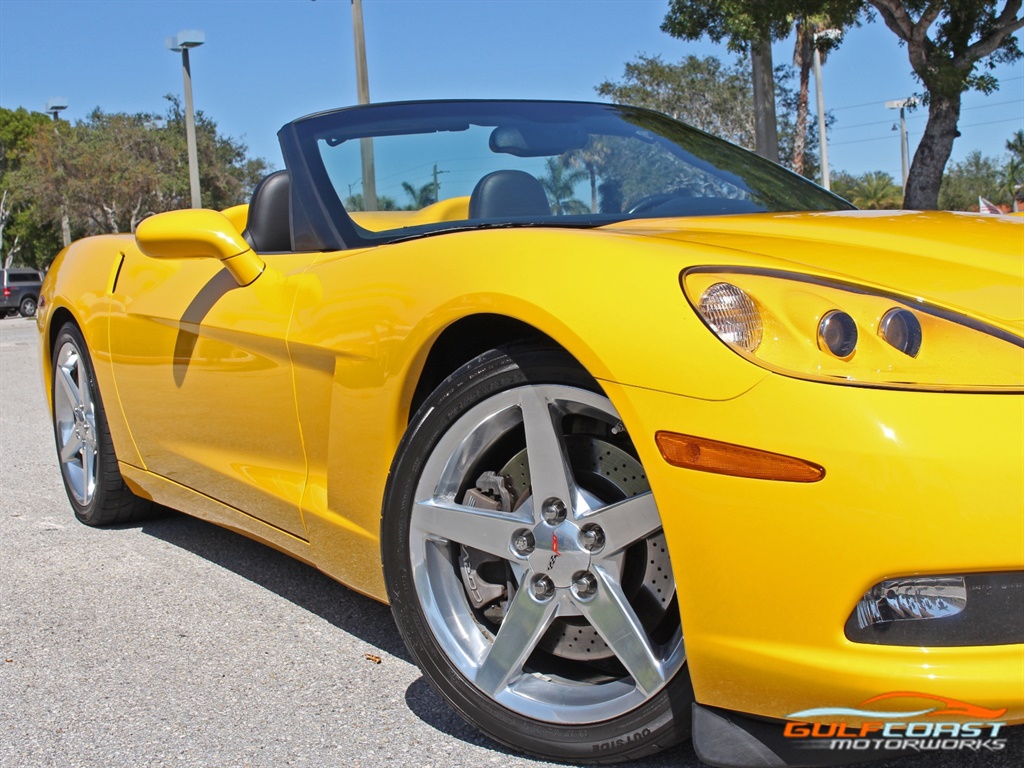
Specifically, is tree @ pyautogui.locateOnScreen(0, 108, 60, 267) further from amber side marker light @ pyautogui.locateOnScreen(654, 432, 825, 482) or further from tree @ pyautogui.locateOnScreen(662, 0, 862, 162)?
amber side marker light @ pyautogui.locateOnScreen(654, 432, 825, 482)

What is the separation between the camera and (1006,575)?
158cm

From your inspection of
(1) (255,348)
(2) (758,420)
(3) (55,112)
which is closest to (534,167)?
(1) (255,348)

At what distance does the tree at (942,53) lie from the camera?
Answer: 544 inches

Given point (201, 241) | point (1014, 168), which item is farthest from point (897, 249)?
point (1014, 168)

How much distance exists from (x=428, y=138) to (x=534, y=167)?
0.32 meters

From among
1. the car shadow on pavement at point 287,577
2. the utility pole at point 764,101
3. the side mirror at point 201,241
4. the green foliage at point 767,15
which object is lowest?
the car shadow on pavement at point 287,577

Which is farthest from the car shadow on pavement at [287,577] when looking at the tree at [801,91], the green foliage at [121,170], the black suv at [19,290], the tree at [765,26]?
the green foliage at [121,170]

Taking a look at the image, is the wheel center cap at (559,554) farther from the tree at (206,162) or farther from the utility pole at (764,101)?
the tree at (206,162)

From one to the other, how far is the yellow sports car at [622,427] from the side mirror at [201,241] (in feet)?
0.03

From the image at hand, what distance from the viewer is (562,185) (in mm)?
2963

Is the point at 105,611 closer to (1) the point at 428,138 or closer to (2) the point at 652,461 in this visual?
(1) the point at 428,138

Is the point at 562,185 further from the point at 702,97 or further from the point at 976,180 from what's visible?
the point at 976,180

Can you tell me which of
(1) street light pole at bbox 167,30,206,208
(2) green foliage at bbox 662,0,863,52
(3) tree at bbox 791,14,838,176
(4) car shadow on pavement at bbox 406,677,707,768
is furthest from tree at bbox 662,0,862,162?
(3) tree at bbox 791,14,838,176

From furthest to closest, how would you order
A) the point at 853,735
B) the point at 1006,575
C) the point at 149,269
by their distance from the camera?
the point at 149,269 < the point at 853,735 < the point at 1006,575
